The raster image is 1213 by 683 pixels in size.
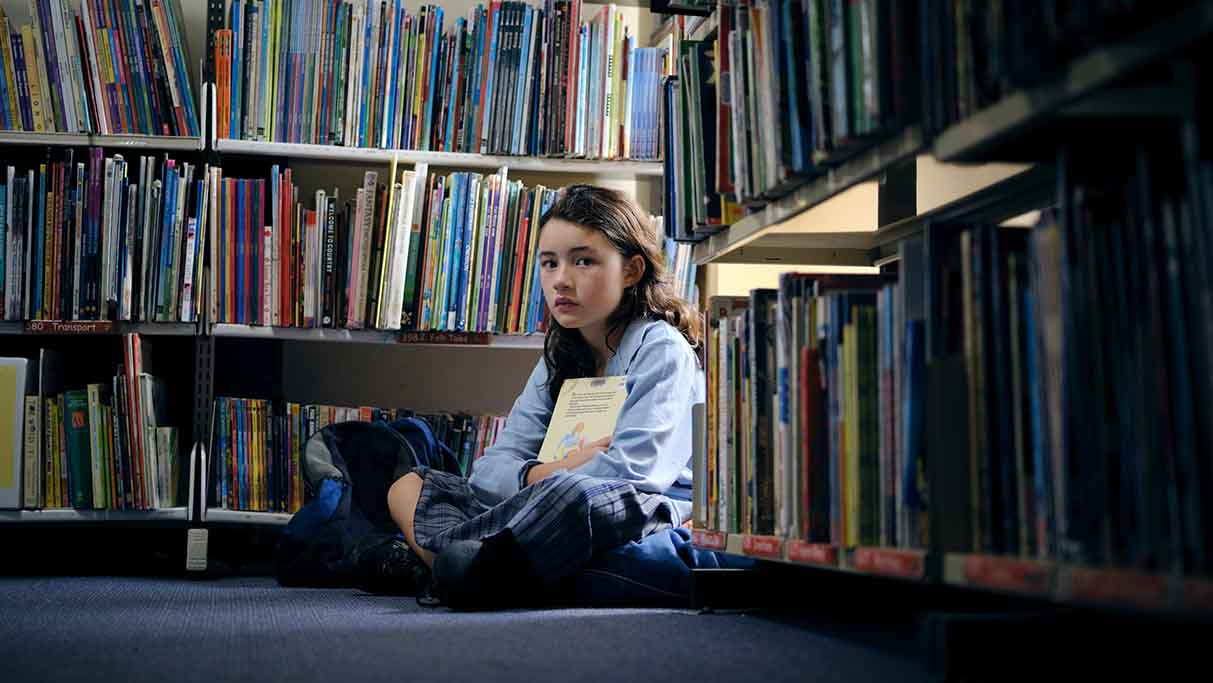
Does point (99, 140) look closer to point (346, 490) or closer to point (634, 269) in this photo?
point (346, 490)

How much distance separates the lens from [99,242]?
2.79 metres

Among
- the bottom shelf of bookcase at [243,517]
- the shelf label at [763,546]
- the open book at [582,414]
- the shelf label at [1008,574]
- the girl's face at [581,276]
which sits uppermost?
the girl's face at [581,276]

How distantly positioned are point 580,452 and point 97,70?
150 centimetres

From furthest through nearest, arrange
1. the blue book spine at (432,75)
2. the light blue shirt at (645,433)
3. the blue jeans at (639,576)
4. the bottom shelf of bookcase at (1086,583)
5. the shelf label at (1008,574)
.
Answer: the blue book spine at (432,75)
the light blue shirt at (645,433)
the blue jeans at (639,576)
the shelf label at (1008,574)
the bottom shelf of bookcase at (1086,583)

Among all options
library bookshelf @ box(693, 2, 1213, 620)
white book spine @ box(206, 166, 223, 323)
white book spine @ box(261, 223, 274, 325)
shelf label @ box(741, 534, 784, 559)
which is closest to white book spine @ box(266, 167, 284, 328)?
white book spine @ box(261, 223, 274, 325)

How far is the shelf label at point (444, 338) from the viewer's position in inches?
115

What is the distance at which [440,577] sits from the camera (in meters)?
1.99

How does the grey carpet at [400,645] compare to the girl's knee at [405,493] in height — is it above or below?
below

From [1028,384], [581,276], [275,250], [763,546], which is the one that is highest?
[275,250]

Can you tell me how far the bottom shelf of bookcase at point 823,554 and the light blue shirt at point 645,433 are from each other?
0.69 feet

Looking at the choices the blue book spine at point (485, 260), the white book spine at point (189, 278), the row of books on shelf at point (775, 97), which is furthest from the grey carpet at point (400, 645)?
the blue book spine at point (485, 260)

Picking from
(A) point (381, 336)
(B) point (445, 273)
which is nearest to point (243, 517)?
(A) point (381, 336)

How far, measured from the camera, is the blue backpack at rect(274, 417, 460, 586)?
251cm

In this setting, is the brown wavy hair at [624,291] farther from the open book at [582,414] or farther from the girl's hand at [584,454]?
the girl's hand at [584,454]
